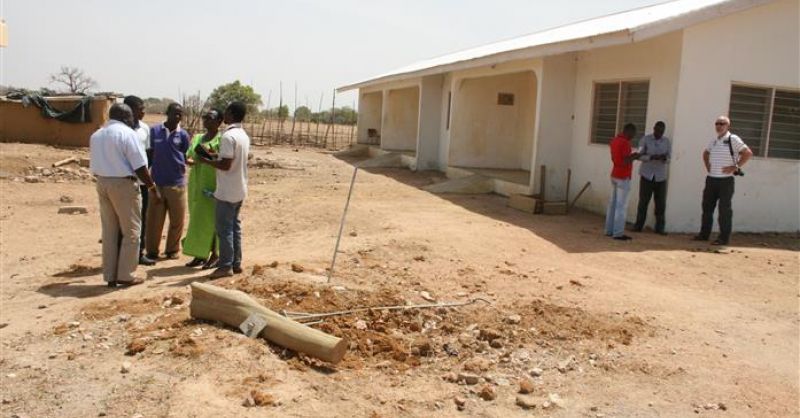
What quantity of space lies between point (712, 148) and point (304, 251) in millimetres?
5488

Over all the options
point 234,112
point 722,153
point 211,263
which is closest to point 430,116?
point 722,153

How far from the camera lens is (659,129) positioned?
8.91 metres

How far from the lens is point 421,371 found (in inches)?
166

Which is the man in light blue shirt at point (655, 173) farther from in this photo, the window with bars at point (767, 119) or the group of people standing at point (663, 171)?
the window with bars at point (767, 119)

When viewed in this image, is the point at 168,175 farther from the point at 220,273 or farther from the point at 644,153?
the point at 644,153

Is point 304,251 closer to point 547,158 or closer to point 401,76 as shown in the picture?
point 547,158

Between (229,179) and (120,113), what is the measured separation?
111 cm

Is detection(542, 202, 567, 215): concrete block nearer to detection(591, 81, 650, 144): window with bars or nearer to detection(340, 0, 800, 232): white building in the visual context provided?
detection(340, 0, 800, 232): white building

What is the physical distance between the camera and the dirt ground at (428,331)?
3.77 meters

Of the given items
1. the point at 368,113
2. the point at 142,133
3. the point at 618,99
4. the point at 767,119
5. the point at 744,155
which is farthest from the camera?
the point at 368,113

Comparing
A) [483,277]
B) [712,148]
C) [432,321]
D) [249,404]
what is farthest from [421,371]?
[712,148]

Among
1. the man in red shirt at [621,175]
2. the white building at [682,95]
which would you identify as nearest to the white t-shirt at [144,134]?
the man in red shirt at [621,175]

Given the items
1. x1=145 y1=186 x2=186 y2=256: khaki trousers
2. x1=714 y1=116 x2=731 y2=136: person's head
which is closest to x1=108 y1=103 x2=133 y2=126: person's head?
x1=145 y1=186 x2=186 y2=256: khaki trousers

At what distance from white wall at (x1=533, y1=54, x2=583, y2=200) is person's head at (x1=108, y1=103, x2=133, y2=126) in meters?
7.32
